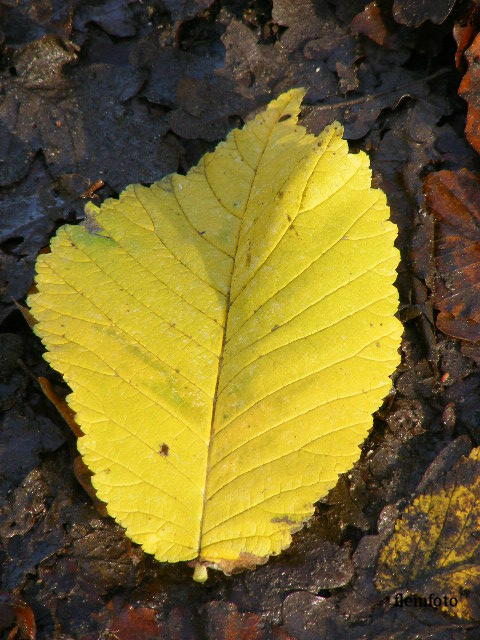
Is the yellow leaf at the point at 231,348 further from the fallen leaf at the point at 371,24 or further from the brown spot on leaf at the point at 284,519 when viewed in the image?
the fallen leaf at the point at 371,24

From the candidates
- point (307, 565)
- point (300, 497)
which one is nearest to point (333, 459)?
point (300, 497)

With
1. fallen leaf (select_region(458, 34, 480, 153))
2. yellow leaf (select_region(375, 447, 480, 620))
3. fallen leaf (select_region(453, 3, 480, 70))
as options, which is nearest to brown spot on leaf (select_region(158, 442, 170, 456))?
yellow leaf (select_region(375, 447, 480, 620))

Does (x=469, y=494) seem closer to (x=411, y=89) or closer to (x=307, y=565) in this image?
(x=307, y=565)

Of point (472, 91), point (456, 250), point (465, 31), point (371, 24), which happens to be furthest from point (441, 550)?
point (371, 24)

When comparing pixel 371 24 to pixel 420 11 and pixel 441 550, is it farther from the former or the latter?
pixel 441 550

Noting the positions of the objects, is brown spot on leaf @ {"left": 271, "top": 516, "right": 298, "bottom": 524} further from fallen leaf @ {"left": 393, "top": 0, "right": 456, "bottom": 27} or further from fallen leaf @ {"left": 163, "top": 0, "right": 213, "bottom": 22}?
fallen leaf @ {"left": 163, "top": 0, "right": 213, "bottom": 22}

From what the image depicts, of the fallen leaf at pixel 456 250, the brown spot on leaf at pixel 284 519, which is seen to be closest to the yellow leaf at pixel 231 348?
the brown spot on leaf at pixel 284 519
